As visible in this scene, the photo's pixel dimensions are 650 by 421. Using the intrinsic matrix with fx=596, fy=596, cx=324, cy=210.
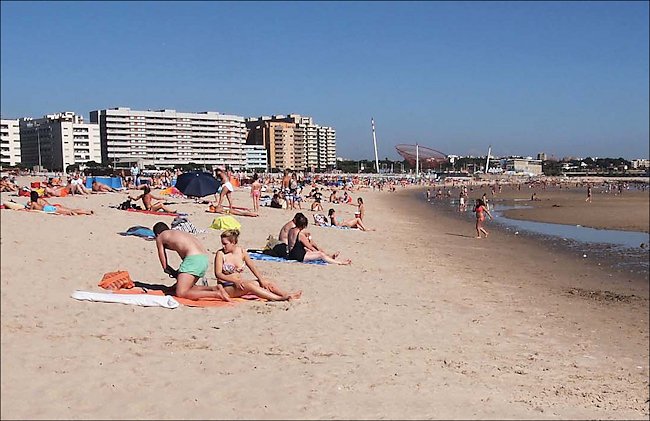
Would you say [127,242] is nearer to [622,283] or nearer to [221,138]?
[622,283]

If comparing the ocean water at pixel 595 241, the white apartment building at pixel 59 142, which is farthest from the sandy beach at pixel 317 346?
the white apartment building at pixel 59 142

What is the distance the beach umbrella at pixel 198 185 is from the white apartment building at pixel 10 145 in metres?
43.9

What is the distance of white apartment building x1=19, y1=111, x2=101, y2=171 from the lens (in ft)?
135

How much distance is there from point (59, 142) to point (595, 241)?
39.7 metres

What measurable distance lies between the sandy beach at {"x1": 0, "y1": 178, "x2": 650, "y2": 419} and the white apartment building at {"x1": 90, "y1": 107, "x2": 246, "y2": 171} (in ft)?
136

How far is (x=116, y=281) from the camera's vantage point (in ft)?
21.4

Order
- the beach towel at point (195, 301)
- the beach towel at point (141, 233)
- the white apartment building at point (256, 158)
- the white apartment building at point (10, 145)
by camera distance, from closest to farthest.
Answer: the beach towel at point (195, 301) < the beach towel at point (141, 233) < the white apartment building at point (10, 145) < the white apartment building at point (256, 158)

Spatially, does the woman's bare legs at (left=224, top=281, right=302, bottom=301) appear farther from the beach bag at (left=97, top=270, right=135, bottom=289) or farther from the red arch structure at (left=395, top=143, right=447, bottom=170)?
the red arch structure at (left=395, top=143, right=447, bottom=170)

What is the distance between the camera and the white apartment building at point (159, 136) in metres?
49.2

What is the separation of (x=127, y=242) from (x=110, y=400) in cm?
659

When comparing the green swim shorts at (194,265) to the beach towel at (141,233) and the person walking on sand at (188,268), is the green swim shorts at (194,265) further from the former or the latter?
the beach towel at (141,233)

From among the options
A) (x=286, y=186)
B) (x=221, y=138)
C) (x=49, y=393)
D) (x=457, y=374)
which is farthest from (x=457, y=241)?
(x=221, y=138)

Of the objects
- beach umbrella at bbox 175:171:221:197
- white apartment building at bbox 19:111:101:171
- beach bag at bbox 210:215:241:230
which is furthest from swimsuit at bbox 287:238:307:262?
white apartment building at bbox 19:111:101:171

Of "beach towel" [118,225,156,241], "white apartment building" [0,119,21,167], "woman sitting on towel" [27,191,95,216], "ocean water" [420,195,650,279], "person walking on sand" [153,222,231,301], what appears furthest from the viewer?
"white apartment building" [0,119,21,167]
